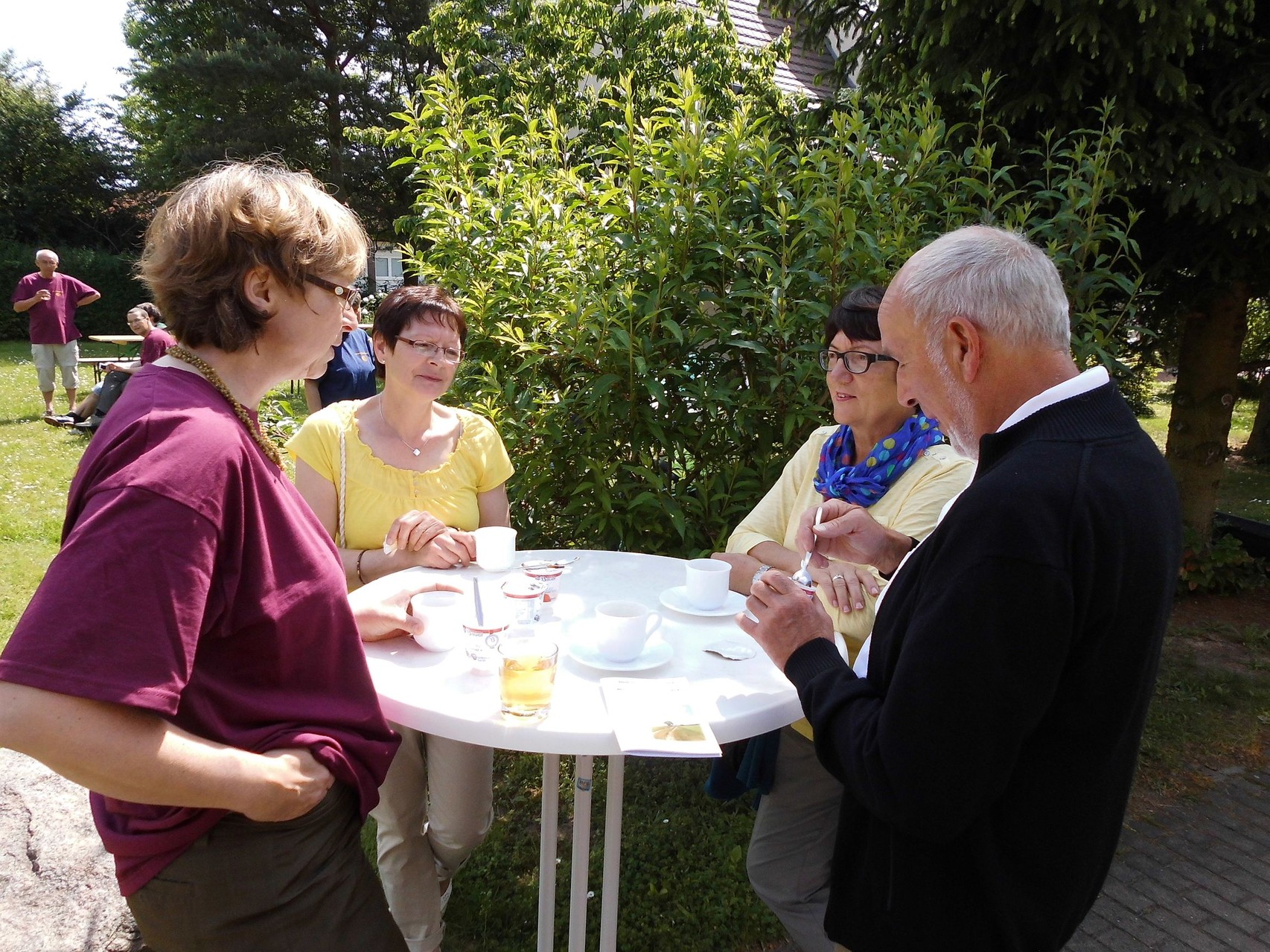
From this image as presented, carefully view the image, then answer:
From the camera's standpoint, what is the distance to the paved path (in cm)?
270

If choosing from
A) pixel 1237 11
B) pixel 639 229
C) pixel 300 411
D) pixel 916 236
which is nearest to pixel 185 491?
pixel 639 229

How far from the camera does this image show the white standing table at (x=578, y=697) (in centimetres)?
153

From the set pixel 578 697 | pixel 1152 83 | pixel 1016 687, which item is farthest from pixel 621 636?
pixel 1152 83

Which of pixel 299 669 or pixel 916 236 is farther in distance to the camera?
pixel 916 236

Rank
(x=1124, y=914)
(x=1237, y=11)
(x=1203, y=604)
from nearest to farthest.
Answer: (x=1124, y=914) < (x=1237, y=11) < (x=1203, y=604)

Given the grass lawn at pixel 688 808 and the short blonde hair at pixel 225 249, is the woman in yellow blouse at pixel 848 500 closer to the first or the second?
the grass lawn at pixel 688 808

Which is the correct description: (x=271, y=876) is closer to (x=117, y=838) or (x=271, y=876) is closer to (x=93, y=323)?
(x=117, y=838)

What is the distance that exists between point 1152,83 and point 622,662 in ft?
14.0

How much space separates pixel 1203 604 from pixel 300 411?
11658mm

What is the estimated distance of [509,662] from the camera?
154 cm

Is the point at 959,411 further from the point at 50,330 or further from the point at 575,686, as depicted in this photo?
the point at 50,330

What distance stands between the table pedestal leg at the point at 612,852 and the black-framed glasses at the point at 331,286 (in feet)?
3.77

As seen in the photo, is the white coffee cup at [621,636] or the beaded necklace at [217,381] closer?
the beaded necklace at [217,381]

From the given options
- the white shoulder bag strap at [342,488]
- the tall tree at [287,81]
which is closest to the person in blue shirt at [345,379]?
the white shoulder bag strap at [342,488]
